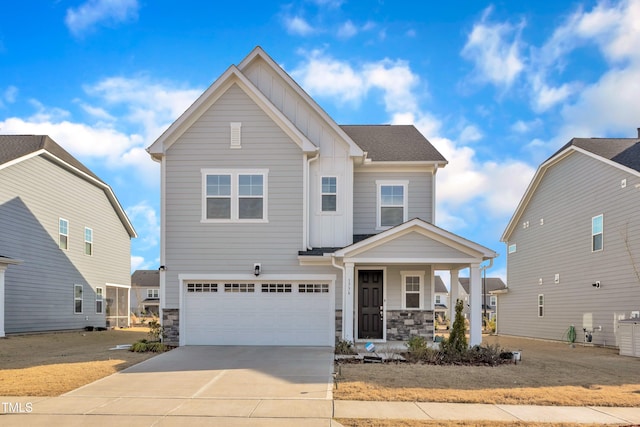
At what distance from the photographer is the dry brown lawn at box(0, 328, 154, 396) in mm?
10391

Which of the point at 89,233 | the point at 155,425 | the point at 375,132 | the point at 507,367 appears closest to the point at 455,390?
the point at 507,367

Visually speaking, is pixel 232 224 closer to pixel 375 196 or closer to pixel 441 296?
pixel 375 196

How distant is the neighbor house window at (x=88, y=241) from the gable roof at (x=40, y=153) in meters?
2.35

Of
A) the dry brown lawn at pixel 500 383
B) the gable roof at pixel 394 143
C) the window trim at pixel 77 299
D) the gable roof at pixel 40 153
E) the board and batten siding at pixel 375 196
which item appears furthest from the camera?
the window trim at pixel 77 299

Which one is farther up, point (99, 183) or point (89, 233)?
point (99, 183)

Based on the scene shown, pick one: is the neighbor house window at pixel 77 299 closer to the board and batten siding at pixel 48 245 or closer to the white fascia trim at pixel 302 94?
the board and batten siding at pixel 48 245

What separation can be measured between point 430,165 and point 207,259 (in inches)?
297

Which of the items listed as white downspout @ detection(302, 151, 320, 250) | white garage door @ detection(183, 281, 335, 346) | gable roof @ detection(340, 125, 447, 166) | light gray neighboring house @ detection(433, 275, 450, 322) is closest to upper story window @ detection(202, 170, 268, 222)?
white downspout @ detection(302, 151, 320, 250)

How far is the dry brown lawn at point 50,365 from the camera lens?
34.1ft

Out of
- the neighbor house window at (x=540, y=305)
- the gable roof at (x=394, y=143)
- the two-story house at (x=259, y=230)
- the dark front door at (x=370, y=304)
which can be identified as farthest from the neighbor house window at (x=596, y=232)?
the dark front door at (x=370, y=304)

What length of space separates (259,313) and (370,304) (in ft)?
11.5

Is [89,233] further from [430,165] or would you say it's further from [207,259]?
[430,165]

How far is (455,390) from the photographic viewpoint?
1018 cm

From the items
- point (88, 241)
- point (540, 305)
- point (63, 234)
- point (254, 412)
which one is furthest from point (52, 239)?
point (540, 305)
